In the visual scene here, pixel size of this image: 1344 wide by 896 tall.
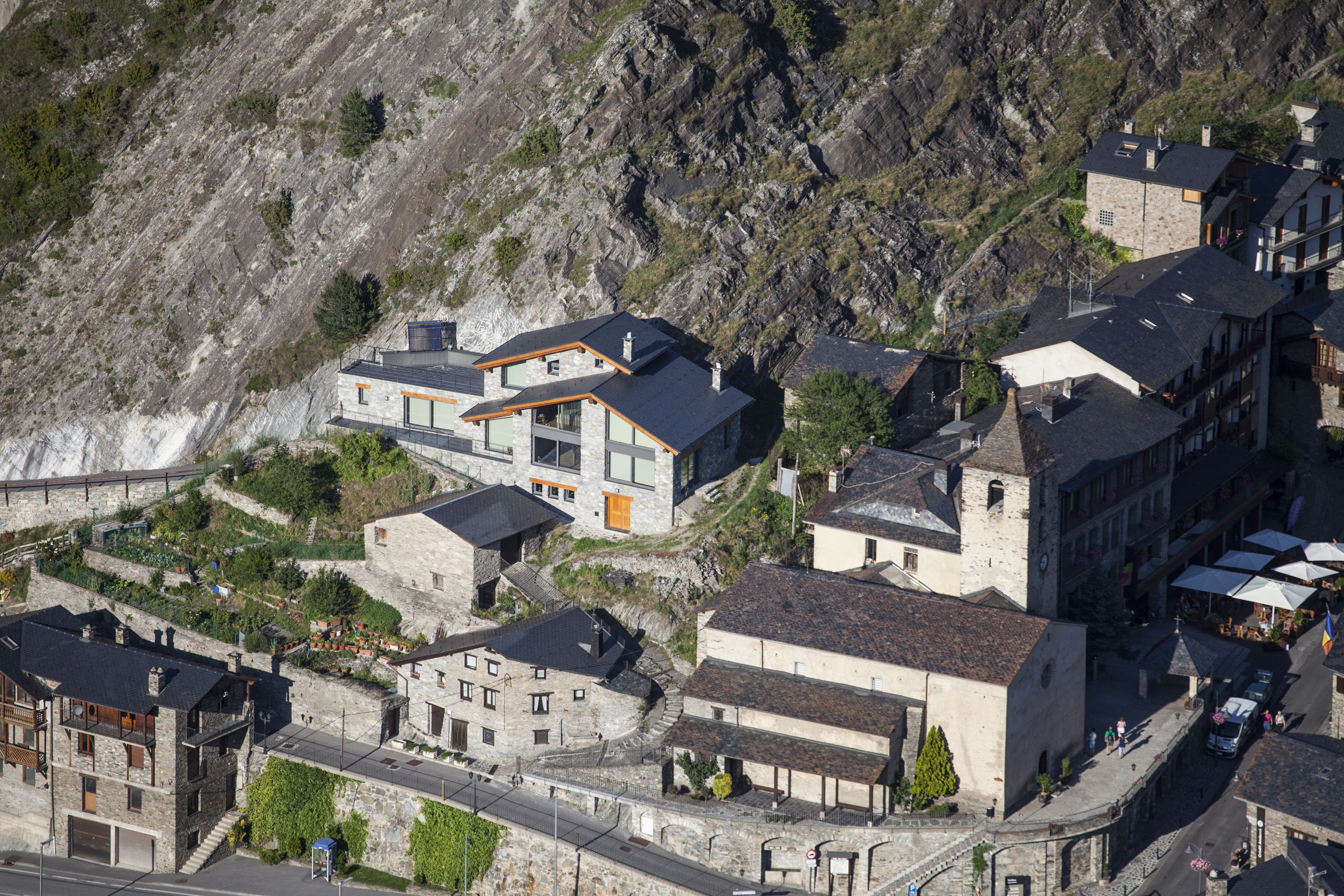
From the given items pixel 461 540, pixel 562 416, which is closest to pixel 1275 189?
pixel 562 416

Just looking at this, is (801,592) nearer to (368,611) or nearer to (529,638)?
(529,638)

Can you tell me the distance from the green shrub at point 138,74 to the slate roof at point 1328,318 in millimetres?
70347

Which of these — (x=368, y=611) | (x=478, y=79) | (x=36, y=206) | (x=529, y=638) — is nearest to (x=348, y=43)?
(x=478, y=79)

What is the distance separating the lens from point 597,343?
7356cm

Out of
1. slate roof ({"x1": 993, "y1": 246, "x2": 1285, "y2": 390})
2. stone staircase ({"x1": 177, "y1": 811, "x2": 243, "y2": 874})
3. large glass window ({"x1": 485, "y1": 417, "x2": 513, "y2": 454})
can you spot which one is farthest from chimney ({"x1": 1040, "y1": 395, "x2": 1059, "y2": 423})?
stone staircase ({"x1": 177, "y1": 811, "x2": 243, "y2": 874})

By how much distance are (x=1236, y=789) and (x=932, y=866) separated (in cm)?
1159

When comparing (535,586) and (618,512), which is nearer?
(535,586)

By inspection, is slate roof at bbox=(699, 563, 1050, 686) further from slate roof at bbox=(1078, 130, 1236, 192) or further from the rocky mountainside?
slate roof at bbox=(1078, 130, 1236, 192)

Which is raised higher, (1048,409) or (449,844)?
(1048,409)

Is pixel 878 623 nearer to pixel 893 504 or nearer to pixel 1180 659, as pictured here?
pixel 893 504

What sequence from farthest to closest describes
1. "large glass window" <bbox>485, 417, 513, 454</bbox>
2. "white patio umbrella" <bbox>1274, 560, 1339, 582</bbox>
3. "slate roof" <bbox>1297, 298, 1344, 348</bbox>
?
1. "slate roof" <bbox>1297, 298, 1344, 348</bbox>
2. "large glass window" <bbox>485, 417, 513, 454</bbox>
3. "white patio umbrella" <bbox>1274, 560, 1339, 582</bbox>

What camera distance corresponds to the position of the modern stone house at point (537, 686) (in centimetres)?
6525

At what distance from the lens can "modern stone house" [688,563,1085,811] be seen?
5781 centimetres

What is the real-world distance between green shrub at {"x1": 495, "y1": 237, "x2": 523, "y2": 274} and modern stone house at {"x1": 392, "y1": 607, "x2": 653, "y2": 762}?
23.3m
